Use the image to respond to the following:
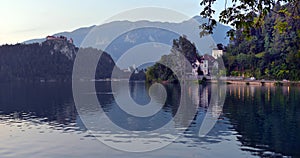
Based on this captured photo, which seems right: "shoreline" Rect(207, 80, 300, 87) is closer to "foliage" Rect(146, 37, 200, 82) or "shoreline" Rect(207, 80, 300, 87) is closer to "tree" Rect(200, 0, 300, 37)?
"foliage" Rect(146, 37, 200, 82)

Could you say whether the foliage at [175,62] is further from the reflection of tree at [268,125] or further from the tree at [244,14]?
the tree at [244,14]

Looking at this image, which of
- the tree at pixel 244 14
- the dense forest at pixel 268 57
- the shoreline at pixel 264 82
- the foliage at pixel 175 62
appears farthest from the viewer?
the foliage at pixel 175 62

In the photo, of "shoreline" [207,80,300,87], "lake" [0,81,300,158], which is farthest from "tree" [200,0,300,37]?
"shoreline" [207,80,300,87]

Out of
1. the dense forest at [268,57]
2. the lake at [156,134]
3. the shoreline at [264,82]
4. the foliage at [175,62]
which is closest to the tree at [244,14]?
the lake at [156,134]

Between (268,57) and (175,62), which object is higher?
(268,57)

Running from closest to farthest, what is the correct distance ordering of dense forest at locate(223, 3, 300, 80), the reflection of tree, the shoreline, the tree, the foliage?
the tree
the reflection of tree
the shoreline
dense forest at locate(223, 3, 300, 80)
the foliage

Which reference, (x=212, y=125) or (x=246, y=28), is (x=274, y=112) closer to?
(x=212, y=125)

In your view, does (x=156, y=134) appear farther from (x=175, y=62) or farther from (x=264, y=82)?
(x=175, y=62)

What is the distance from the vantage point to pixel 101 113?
136ft

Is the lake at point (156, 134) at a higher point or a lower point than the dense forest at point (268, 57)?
lower

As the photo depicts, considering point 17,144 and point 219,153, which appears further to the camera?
point 17,144

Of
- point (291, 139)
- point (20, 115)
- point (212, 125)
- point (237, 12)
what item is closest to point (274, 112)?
point (212, 125)

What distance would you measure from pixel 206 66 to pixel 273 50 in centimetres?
3025

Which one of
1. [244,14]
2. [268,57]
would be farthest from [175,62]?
[244,14]
